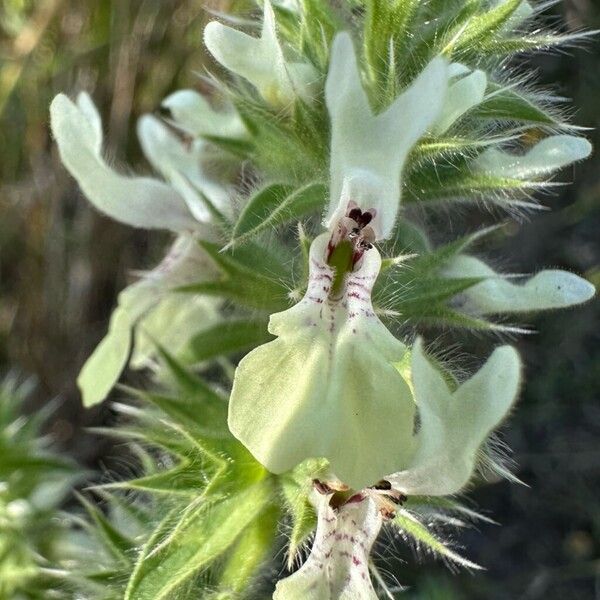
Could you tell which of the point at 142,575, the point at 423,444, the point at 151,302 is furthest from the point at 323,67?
the point at 142,575

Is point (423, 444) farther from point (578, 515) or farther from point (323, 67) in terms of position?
point (578, 515)

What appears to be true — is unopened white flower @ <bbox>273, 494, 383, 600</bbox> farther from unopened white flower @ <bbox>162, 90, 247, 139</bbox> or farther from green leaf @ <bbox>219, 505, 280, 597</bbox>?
→ unopened white flower @ <bbox>162, 90, 247, 139</bbox>

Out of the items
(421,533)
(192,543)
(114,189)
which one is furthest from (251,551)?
(114,189)

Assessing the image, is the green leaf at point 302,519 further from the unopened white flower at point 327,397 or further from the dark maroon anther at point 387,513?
the unopened white flower at point 327,397

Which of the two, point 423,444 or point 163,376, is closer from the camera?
point 423,444

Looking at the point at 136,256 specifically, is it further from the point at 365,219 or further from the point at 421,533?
the point at 421,533
